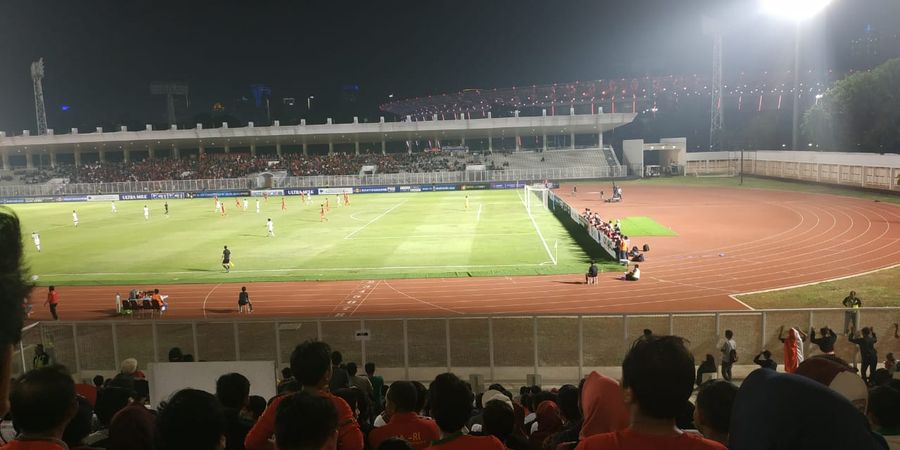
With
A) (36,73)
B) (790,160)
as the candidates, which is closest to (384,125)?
(790,160)

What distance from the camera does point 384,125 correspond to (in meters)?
85.2

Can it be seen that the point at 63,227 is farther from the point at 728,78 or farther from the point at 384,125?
the point at 728,78

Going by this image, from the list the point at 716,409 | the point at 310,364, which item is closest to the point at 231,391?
the point at 310,364

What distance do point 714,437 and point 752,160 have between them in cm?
8564

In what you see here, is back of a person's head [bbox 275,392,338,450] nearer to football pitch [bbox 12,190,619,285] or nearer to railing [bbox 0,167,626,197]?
football pitch [bbox 12,190,619,285]

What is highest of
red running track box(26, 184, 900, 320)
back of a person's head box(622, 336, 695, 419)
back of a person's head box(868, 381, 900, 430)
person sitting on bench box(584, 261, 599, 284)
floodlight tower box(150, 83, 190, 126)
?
floodlight tower box(150, 83, 190, 126)

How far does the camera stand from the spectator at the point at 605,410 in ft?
9.96

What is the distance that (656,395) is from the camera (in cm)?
243

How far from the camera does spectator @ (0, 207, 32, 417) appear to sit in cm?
230

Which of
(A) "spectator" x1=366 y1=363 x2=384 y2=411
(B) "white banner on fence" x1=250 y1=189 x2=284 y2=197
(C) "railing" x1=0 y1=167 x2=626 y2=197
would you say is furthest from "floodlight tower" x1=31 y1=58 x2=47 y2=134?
(A) "spectator" x1=366 y1=363 x2=384 y2=411

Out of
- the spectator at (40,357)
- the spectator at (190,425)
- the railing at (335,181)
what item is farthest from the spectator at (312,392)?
the railing at (335,181)

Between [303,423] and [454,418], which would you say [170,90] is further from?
[303,423]

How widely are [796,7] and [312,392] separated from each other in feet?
224

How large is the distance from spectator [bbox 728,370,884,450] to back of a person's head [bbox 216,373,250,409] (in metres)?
4.24
